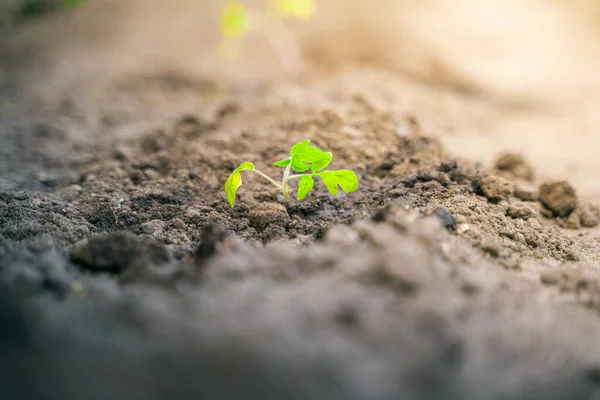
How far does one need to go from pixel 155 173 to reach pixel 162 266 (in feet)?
3.38

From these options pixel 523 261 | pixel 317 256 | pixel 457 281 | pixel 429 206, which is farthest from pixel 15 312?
pixel 523 261

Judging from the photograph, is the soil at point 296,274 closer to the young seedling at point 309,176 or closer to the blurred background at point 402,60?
the young seedling at point 309,176

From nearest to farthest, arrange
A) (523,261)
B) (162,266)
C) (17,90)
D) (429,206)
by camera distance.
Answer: (162,266), (523,261), (429,206), (17,90)

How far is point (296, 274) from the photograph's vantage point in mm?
1255

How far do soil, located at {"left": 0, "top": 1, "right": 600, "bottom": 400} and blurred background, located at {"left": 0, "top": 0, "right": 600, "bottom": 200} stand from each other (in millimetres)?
649

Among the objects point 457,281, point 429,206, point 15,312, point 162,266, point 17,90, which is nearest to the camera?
point 15,312

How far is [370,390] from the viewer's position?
935 mm

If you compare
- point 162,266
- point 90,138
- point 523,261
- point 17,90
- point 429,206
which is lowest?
point 162,266

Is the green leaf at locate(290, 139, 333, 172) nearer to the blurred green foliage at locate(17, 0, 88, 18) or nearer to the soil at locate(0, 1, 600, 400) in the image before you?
the soil at locate(0, 1, 600, 400)

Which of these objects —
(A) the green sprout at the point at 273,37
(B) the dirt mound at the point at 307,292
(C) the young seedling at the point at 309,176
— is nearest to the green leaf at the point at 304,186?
(C) the young seedling at the point at 309,176

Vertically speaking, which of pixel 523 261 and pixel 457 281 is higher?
pixel 523 261

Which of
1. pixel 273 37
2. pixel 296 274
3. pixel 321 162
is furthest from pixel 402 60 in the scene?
pixel 296 274

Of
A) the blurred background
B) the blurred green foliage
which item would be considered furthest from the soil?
the blurred green foliage

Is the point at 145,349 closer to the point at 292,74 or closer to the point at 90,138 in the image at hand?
the point at 90,138
